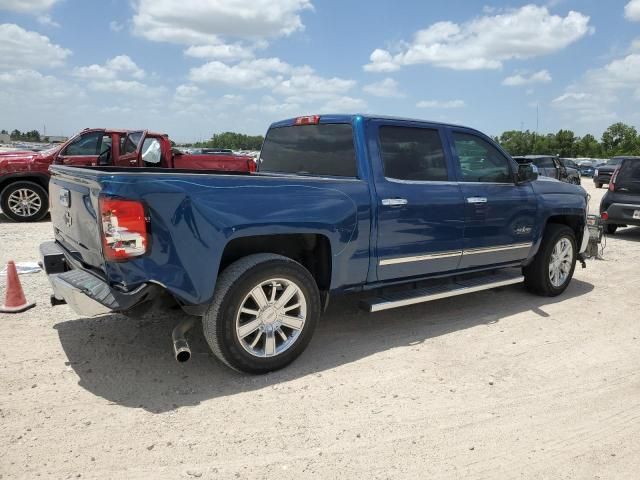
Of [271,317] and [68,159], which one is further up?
[68,159]

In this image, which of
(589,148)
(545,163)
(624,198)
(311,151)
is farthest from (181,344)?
(589,148)

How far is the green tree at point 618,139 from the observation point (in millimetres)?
76562

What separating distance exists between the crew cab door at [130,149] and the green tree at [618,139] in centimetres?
8032

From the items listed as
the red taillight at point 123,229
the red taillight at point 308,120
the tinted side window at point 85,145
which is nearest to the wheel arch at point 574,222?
the red taillight at point 308,120

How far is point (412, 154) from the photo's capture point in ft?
15.1

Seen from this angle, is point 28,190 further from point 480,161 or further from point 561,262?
point 561,262

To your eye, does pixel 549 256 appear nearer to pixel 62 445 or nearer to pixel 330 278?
pixel 330 278

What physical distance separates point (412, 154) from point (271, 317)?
1970 millimetres

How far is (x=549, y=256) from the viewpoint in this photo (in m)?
5.89

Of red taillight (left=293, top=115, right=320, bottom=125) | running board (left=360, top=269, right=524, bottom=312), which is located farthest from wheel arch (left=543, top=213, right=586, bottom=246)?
red taillight (left=293, top=115, right=320, bottom=125)

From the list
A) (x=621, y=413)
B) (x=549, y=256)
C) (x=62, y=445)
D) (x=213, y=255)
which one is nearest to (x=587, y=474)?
(x=621, y=413)

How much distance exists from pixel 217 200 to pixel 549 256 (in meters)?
4.16

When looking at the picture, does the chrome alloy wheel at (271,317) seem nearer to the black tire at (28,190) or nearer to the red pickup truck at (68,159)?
the red pickup truck at (68,159)

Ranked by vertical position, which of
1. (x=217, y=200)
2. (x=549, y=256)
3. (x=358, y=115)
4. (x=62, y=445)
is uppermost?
(x=358, y=115)
